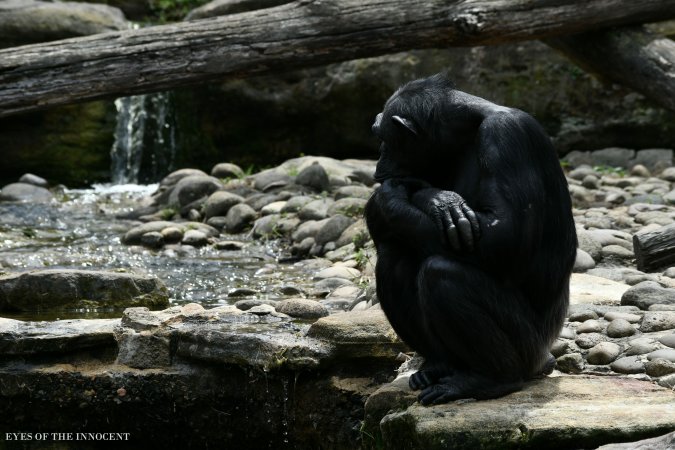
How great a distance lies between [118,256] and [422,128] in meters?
5.10

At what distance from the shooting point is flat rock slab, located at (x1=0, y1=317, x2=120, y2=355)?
480cm

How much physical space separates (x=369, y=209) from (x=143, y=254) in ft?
16.2

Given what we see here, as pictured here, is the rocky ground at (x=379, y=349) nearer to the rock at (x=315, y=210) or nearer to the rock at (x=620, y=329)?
the rock at (x=620, y=329)

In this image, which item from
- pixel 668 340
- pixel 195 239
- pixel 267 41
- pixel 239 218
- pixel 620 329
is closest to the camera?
pixel 668 340

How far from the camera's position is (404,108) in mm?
3984

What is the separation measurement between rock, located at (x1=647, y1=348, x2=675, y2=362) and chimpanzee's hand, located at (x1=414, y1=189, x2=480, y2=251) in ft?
3.60

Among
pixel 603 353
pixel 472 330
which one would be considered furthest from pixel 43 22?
pixel 472 330

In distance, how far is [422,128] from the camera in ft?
13.0

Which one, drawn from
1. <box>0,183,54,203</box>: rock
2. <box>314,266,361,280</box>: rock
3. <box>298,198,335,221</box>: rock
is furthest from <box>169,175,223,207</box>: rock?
<box>314,266,361,280</box>: rock

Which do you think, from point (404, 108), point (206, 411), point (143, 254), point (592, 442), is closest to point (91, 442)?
point (206, 411)

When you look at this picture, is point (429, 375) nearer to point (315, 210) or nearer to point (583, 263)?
point (583, 263)

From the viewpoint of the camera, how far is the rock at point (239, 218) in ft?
31.2

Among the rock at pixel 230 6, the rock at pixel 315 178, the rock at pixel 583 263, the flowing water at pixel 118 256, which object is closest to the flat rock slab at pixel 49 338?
the flowing water at pixel 118 256

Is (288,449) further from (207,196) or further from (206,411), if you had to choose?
(207,196)
